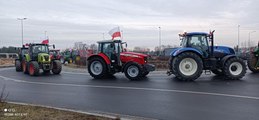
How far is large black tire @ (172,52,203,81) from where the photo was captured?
14.0 m

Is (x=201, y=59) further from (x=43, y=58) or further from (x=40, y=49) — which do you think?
(x=40, y=49)

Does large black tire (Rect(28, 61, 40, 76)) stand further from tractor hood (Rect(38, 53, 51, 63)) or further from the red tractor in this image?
the red tractor

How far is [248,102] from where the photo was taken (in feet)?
28.4

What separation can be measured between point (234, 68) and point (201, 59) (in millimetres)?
1698

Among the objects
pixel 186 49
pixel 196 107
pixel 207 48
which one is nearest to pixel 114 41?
pixel 186 49

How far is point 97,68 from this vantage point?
16484 mm

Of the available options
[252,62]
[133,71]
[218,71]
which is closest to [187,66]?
[218,71]

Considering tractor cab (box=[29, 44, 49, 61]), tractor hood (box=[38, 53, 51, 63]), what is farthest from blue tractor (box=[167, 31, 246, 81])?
tractor cab (box=[29, 44, 49, 61])

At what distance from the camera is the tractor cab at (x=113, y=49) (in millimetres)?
15984

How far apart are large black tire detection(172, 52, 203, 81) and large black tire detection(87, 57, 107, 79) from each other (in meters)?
4.13

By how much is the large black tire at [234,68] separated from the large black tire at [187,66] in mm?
1282

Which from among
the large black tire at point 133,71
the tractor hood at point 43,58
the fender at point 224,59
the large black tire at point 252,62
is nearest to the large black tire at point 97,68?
the large black tire at point 133,71

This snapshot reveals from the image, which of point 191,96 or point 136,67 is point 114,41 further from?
point 191,96

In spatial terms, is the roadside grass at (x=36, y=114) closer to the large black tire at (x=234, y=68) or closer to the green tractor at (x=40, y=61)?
the large black tire at (x=234, y=68)
